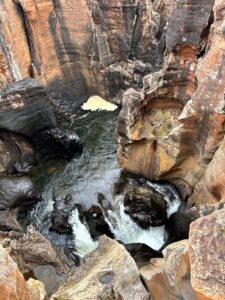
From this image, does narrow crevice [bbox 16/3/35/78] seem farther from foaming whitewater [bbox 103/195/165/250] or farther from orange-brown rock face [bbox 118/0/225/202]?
foaming whitewater [bbox 103/195/165/250]

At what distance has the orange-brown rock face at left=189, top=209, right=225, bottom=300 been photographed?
175 inches

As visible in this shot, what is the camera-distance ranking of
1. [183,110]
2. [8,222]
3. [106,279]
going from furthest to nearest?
[8,222], [183,110], [106,279]

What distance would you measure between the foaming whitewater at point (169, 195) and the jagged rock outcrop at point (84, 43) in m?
7.70

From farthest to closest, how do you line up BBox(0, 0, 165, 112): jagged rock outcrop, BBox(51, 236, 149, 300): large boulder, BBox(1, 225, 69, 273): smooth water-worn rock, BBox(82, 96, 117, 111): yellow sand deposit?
BBox(82, 96, 117, 111): yellow sand deposit
BBox(0, 0, 165, 112): jagged rock outcrop
BBox(1, 225, 69, 273): smooth water-worn rock
BBox(51, 236, 149, 300): large boulder

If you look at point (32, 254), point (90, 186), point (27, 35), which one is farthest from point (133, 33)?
point (32, 254)

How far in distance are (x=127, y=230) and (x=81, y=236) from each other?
197 centimetres

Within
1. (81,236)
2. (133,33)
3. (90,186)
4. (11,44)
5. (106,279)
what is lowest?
(81,236)

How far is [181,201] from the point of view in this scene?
1313 cm

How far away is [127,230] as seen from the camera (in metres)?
13.2

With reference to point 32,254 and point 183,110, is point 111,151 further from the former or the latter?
point 32,254

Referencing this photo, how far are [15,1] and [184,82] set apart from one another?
970 centimetres

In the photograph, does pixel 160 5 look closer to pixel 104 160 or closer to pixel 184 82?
pixel 184 82

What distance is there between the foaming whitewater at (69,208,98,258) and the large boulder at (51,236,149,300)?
395 centimetres

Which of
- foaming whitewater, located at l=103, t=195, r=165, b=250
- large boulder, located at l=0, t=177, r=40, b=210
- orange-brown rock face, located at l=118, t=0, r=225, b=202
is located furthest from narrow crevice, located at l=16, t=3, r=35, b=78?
foaming whitewater, located at l=103, t=195, r=165, b=250
